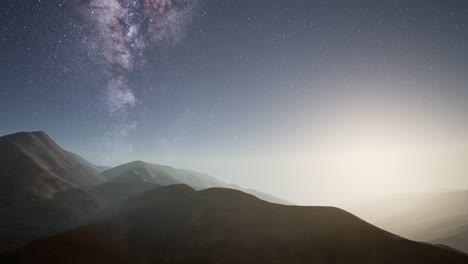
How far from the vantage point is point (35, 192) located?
241ft

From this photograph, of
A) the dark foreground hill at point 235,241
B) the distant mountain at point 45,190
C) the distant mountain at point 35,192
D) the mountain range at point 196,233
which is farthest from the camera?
the distant mountain at point 45,190

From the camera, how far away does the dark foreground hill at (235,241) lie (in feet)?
87.8

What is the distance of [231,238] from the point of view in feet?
114

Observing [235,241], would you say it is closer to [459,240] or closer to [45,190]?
[45,190]

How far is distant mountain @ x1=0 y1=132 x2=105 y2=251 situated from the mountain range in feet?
0.85

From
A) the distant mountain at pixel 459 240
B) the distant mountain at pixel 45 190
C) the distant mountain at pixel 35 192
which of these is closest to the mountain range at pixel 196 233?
the distant mountain at pixel 35 192

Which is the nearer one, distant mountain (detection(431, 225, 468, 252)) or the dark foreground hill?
the dark foreground hill

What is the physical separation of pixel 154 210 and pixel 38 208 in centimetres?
4166

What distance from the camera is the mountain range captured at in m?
27.5

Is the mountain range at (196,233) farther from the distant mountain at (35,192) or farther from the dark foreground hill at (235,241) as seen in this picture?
the distant mountain at (35,192)

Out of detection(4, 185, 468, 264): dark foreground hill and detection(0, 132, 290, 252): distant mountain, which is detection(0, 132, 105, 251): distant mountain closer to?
detection(0, 132, 290, 252): distant mountain

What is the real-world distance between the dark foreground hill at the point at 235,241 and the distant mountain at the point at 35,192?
27551 mm

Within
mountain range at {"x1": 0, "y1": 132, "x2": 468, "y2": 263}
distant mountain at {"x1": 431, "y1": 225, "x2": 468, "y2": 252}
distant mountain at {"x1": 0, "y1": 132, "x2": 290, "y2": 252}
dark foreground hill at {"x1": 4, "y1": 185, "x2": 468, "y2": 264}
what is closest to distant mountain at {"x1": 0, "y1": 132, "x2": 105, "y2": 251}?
distant mountain at {"x1": 0, "y1": 132, "x2": 290, "y2": 252}

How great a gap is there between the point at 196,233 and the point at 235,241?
7925mm
